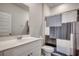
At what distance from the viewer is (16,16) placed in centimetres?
155

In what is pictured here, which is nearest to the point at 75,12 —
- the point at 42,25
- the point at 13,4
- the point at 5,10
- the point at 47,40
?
the point at 42,25

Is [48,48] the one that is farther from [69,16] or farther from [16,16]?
[16,16]

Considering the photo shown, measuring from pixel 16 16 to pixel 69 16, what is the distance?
1.40 metres

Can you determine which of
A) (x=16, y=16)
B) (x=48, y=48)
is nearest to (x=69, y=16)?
(x=48, y=48)

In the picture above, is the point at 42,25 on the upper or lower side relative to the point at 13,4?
lower

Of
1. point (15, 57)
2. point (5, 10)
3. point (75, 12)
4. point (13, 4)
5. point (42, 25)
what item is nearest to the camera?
point (15, 57)

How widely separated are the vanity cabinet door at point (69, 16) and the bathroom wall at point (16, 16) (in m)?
1.13

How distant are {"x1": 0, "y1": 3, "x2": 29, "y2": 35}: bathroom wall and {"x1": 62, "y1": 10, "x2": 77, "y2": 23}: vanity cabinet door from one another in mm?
1125

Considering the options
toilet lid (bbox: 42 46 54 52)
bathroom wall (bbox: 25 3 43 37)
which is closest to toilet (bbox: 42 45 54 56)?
toilet lid (bbox: 42 46 54 52)

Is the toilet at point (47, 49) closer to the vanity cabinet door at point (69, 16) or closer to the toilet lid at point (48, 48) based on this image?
the toilet lid at point (48, 48)

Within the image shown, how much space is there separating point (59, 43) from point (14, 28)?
145 cm

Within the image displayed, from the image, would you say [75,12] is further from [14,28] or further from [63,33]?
[14,28]

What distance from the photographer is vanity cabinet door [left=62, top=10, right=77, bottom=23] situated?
196 cm

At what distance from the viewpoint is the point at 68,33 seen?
2.06 metres
